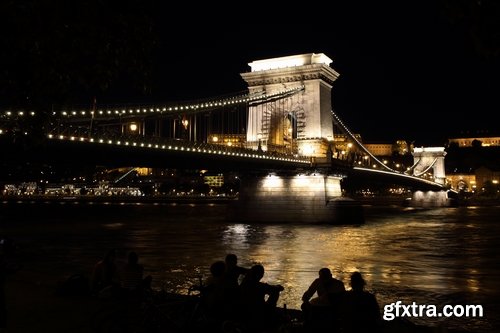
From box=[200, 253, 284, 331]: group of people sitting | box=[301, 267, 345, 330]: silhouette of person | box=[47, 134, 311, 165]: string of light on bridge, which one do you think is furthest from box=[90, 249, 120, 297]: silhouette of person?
box=[47, 134, 311, 165]: string of light on bridge

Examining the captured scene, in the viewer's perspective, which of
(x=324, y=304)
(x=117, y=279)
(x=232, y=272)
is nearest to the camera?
(x=324, y=304)

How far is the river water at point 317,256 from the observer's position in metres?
15.3

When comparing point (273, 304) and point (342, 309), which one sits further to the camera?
point (273, 304)

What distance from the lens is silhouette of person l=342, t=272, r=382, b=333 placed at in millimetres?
6406

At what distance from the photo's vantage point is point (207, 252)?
25422 millimetres

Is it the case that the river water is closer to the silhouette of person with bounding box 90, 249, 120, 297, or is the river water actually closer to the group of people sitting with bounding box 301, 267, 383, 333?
the silhouette of person with bounding box 90, 249, 120, 297

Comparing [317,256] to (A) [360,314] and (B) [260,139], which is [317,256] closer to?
(A) [360,314]

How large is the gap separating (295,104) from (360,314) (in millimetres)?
49465

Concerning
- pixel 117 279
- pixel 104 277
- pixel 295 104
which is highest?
pixel 295 104

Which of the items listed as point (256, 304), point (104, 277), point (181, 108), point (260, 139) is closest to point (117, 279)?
point (104, 277)

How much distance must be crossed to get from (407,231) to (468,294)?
83.2 feet

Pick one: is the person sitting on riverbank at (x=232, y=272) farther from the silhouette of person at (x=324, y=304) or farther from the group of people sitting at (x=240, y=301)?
the silhouette of person at (x=324, y=304)

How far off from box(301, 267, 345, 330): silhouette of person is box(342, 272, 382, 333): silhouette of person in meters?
0.64

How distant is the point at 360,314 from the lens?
21.1ft
